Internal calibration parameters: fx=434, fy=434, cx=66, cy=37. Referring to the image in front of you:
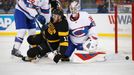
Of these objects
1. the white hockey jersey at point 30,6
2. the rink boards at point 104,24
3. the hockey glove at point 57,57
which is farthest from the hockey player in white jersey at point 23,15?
the rink boards at point 104,24

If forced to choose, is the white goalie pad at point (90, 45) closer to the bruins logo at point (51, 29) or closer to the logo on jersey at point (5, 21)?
the bruins logo at point (51, 29)

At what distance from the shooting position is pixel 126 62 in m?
5.18

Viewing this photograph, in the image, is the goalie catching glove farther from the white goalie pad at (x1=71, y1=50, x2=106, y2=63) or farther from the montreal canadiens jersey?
the montreal canadiens jersey

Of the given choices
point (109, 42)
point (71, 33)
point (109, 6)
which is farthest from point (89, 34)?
point (109, 6)

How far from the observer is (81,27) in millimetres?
5219

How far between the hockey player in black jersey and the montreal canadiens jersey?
123 mm

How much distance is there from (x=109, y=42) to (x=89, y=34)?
8.03 ft

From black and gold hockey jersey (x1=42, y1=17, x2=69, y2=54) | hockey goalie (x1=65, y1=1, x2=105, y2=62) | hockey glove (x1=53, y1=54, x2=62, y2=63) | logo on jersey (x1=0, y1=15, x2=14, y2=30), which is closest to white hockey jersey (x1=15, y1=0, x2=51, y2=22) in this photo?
black and gold hockey jersey (x1=42, y1=17, x2=69, y2=54)

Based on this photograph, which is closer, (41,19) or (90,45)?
(90,45)

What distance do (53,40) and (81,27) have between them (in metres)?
0.37

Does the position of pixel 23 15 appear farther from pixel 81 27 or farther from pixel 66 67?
pixel 66 67

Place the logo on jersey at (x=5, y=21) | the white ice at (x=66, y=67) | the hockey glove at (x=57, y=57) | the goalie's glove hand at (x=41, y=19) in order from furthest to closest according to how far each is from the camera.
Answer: the logo on jersey at (x=5, y=21), the goalie's glove hand at (x=41, y=19), the hockey glove at (x=57, y=57), the white ice at (x=66, y=67)

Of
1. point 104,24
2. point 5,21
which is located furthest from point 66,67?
point 5,21

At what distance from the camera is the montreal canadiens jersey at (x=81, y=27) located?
5.22m
